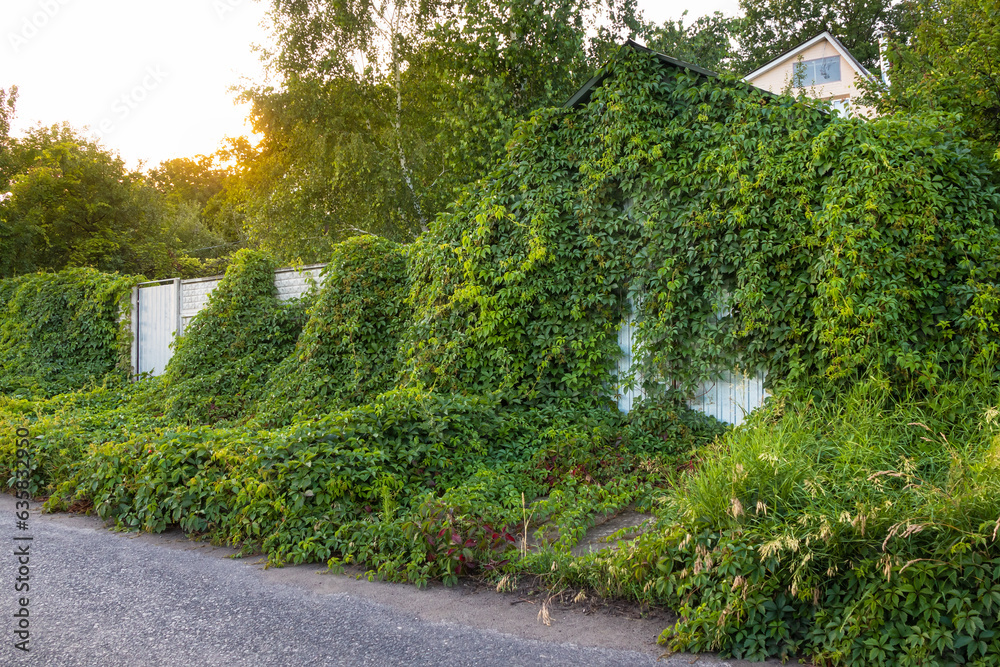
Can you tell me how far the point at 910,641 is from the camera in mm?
2848

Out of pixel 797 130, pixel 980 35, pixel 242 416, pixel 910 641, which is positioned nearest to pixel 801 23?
pixel 980 35

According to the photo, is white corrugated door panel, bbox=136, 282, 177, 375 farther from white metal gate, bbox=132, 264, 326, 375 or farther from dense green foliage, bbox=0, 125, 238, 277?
dense green foliage, bbox=0, 125, 238, 277

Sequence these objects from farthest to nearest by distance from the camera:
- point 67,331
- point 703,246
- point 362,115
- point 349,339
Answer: point 362,115 → point 67,331 → point 349,339 → point 703,246

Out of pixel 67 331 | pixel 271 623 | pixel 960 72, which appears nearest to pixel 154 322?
pixel 67 331

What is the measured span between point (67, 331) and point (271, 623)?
1210 cm

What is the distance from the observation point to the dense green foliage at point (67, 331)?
40.0 feet

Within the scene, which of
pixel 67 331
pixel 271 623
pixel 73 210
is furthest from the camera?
pixel 73 210

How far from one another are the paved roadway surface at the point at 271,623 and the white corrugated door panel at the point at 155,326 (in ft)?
25.4

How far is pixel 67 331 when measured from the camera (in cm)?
1291

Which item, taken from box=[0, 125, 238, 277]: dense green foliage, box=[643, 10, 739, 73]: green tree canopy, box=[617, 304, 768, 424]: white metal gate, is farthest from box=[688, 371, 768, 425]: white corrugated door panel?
box=[0, 125, 238, 277]: dense green foliage

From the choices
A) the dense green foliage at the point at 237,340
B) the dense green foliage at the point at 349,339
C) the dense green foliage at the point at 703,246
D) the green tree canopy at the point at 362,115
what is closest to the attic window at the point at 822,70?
the green tree canopy at the point at 362,115

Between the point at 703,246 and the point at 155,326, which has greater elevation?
the point at 703,246

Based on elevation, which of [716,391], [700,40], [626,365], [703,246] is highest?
[700,40]

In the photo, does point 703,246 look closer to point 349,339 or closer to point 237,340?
point 349,339
